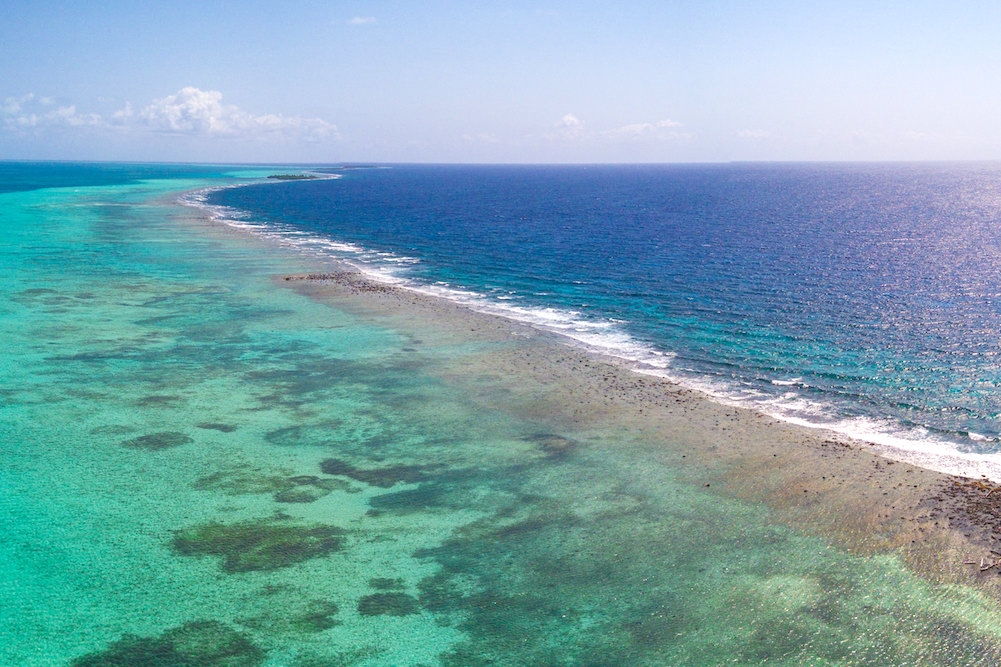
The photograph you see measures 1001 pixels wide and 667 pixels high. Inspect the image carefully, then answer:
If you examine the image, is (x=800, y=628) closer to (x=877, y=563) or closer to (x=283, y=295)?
(x=877, y=563)

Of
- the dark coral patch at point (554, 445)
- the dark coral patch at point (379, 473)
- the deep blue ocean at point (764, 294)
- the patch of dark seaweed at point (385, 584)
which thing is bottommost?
the patch of dark seaweed at point (385, 584)

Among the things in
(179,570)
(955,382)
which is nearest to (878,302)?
(955,382)

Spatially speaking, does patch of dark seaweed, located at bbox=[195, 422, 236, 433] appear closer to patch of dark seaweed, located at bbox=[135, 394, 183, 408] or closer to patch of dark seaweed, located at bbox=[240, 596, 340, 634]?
patch of dark seaweed, located at bbox=[135, 394, 183, 408]

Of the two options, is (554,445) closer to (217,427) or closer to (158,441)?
(217,427)

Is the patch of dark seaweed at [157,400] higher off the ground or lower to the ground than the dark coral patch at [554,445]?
higher

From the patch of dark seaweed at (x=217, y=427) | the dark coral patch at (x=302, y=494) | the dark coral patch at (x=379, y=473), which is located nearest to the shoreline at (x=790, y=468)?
the dark coral patch at (x=379, y=473)

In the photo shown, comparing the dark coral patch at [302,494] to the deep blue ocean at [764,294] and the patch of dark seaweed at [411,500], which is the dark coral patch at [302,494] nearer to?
the patch of dark seaweed at [411,500]

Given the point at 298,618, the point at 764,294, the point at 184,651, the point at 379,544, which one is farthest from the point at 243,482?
the point at 764,294
